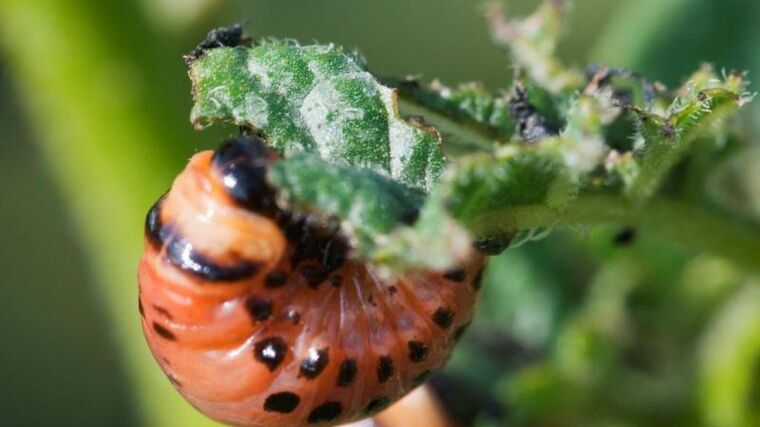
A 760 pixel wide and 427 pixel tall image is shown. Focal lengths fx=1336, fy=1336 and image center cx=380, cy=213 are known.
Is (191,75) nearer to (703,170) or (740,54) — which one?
(703,170)

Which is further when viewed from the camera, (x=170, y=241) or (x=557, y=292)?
(x=557, y=292)

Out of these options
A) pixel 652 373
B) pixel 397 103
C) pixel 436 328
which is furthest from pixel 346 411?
pixel 652 373

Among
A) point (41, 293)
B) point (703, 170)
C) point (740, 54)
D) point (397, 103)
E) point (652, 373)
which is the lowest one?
point (41, 293)

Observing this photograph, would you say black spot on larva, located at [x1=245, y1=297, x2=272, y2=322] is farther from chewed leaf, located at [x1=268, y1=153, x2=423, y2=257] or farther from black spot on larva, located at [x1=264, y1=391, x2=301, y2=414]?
chewed leaf, located at [x1=268, y1=153, x2=423, y2=257]

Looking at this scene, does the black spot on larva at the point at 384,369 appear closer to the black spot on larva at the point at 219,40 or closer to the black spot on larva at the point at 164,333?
the black spot on larva at the point at 164,333

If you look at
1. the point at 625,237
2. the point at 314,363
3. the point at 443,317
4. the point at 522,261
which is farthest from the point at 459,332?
the point at 522,261
